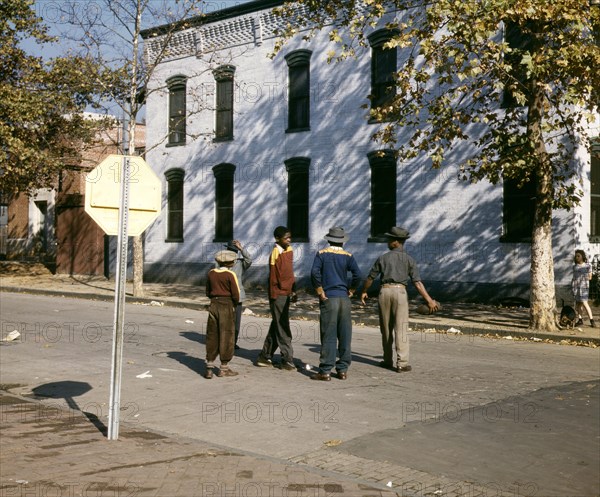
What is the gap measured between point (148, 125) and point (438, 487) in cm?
2696

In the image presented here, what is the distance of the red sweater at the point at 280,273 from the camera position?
1039 centimetres

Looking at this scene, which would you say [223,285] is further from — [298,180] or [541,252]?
[298,180]

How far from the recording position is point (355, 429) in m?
7.14

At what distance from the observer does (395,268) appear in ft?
33.8

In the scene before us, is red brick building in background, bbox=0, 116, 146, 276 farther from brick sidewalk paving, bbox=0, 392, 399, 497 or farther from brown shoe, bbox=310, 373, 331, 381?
brick sidewalk paving, bbox=0, 392, 399, 497

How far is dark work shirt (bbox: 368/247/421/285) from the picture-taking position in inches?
406

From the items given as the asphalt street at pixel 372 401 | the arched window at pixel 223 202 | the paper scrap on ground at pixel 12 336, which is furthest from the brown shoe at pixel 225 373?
the arched window at pixel 223 202

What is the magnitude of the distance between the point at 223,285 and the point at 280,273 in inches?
38.0

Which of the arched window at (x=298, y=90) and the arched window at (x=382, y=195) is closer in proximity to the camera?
the arched window at (x=382, y=195)

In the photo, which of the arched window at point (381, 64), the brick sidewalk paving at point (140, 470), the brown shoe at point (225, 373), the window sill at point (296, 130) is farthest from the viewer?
the window sill at point (296, 130)

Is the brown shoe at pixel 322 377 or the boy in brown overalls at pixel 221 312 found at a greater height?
the boy in brown overalls at pixel 221 312

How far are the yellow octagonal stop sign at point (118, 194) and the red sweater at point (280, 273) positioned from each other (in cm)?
383

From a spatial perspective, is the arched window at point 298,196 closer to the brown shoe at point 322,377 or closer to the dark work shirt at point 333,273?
the dark work shirt at point 333,273

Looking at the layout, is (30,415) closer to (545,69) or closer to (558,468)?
(558,468)
